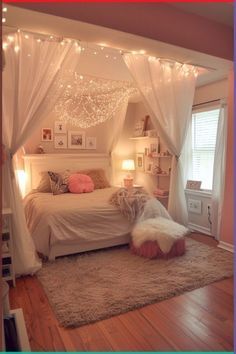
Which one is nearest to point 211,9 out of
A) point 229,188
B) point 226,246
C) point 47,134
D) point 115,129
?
point 229,188

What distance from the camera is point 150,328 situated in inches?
71.4

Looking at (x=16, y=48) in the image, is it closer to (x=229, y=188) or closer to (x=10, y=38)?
(x=10, y=38)

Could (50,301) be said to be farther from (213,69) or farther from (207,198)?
(213,69)

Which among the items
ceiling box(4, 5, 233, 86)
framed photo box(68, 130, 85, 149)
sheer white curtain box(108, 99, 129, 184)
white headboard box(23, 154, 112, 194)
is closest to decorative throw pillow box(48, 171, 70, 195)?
white headboard box(23, 154, 112, 194)

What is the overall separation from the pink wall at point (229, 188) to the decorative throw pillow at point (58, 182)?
98.6 inches

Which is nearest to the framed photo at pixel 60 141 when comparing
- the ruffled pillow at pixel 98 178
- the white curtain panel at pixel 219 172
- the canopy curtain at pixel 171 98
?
the ruffled pillow at pixel 98 178

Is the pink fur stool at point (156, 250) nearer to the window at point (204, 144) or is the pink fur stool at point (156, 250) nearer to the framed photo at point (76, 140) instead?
the window at point (204, 144)

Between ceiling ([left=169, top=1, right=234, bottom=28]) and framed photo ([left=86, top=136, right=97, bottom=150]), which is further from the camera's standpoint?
framed photo ([left=86, top=136, right=97, bottom=150])

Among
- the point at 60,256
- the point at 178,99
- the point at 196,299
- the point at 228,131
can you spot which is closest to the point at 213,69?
the point at 178,99

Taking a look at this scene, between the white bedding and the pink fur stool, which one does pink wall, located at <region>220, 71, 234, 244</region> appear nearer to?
the pink fur stool

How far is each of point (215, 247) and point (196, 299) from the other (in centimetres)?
138

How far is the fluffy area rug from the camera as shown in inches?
80.4

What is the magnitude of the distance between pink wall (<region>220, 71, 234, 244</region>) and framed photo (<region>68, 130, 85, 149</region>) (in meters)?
2.81

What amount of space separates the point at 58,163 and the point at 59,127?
0.72 meters
